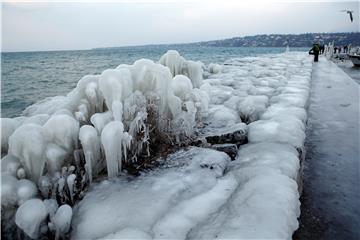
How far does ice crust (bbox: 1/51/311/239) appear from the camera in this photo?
85.8 inches

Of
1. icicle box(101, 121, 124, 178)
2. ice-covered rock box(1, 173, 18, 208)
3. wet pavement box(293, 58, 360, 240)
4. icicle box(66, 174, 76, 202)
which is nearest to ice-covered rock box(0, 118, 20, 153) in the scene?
ice-covered rock box(1, 173, 18, 208)

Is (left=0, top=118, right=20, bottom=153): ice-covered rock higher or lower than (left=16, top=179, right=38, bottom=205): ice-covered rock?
higher

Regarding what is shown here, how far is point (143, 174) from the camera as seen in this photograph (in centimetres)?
304

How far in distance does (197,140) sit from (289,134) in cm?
122

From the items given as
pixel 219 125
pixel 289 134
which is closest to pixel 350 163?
pixel 289 134

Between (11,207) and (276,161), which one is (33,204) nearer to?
(11,207)

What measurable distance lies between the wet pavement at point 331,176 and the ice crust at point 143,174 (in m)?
0.34

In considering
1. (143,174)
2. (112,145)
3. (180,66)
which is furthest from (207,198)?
(180,66)

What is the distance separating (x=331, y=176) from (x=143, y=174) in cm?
217

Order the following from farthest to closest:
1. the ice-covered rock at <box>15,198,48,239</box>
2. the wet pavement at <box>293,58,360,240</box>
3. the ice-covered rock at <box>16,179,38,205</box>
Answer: the wet pavement at <box>293,58,360,240</box> → the ice-covered rock at <box>16,179,38,205</box> → the ice-covered rock at <box>15,198,48,239</box>

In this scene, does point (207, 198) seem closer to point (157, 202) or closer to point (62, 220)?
point (157, 202)

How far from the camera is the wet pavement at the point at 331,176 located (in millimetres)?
2477

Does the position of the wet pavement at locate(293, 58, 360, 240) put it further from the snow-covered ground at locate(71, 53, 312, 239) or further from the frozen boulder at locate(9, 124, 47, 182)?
the frozen boulder at locate(9, 124, 47, 182)

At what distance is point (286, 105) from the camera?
213 inches
